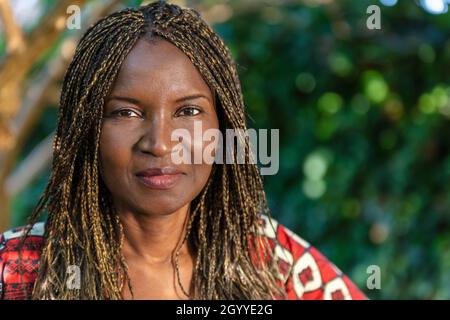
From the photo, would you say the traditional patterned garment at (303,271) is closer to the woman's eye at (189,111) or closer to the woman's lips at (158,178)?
the woman's lips at (158,178)

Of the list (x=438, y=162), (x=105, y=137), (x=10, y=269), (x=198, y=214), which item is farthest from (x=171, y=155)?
(x=438, y=162)

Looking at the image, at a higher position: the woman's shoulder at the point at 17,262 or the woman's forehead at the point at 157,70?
the woman's forehead at the point at 157,70

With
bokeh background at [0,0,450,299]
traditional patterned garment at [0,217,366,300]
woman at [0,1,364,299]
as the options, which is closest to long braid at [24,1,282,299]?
woman at [0,1,364,299]

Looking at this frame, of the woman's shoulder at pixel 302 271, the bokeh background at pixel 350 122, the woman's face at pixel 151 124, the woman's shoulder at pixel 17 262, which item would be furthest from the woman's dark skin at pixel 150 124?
the bokeh background at pixel 350 122

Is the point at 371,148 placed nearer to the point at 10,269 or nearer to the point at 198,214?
the point at 198,214

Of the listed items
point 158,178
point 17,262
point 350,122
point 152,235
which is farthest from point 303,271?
point 350,122

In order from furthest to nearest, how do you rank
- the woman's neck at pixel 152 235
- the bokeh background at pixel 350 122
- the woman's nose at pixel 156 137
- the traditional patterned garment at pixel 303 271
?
1. the bokeh background at pixel 350 122
2. the traditional patterned garment at pixel 303 271
3. the woman's neck at pixel 152 235
4. the woman's nose at pixel 156 137

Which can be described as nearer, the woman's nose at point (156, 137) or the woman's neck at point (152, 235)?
the woman's nose at point (156, 137)

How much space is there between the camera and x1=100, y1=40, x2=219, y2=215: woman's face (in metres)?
2.08

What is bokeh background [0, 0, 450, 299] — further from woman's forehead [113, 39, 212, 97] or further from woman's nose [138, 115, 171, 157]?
woman's nose [138, 115, 171, 157]

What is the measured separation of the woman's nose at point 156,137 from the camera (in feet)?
6.77

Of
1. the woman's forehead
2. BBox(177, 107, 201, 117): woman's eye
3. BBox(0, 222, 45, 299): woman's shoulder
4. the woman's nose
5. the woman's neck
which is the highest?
the woman's forehead

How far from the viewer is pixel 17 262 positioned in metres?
2.22

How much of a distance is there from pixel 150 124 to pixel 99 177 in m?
0.27
